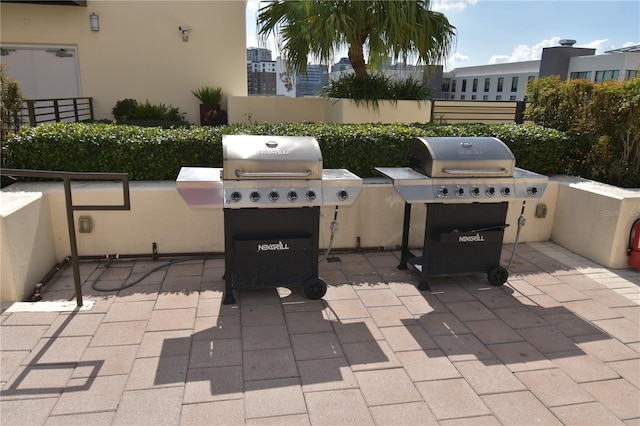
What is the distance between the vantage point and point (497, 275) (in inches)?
163

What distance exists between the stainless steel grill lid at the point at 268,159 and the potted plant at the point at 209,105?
722 cm

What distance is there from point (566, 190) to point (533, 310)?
2.03 meters

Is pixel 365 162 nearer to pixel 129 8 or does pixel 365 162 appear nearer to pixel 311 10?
pixel 311 10

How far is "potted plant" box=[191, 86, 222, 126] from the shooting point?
10.3 meters

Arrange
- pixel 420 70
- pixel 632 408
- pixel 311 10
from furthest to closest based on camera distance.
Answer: pixel 420 70 < pixel 311 10 < pixel 632 408

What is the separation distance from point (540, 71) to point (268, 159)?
43235 millimetres

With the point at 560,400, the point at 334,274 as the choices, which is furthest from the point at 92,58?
the point at 560,400

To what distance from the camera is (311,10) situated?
7.71 metres

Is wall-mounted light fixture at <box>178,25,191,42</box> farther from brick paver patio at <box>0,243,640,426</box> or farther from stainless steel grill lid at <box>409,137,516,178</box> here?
stainless steel grill lid at <box>409,137,516,178</box>

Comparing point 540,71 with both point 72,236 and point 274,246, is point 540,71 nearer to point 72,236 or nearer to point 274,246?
point 274,246

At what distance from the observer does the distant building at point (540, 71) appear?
31.7 metres

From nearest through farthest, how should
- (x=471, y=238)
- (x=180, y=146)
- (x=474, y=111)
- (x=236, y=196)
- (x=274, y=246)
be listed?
(x=236, y=196) < (x=274, y=246) < (x=471, y=238) < (x=180, y=146) < (x=474, y=111)

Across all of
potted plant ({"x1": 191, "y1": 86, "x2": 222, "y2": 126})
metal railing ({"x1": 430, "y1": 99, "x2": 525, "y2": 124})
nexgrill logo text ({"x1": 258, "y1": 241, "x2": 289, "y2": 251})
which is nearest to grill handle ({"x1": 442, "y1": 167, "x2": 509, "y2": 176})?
nexgrill logo text ({"x1": 258, "y1": 241, "x2": 289, "y2": 251})

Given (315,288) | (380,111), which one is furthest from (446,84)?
(315,288)
